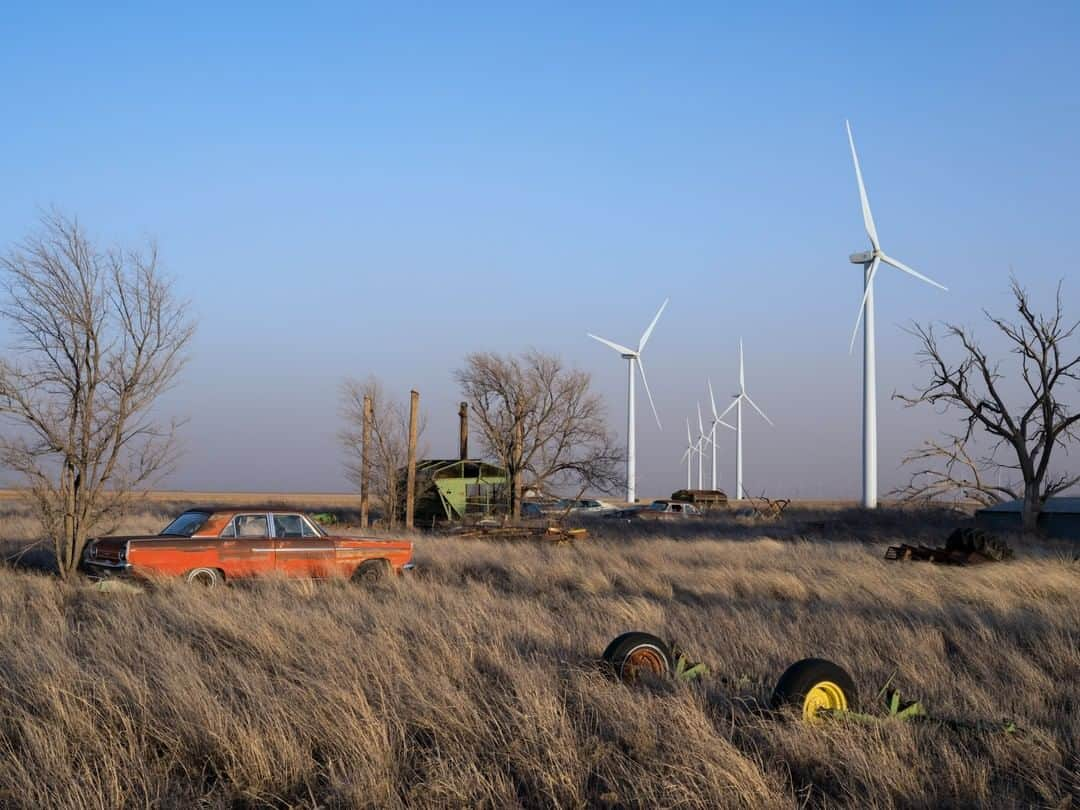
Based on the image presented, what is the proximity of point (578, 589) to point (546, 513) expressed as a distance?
2555 centimetres

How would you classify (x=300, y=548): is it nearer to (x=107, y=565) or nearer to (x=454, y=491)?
(x=107, y=565)

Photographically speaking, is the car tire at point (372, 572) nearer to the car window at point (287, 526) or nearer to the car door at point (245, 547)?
the car window at point (287, 526)

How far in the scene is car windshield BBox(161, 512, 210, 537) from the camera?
14.3 m

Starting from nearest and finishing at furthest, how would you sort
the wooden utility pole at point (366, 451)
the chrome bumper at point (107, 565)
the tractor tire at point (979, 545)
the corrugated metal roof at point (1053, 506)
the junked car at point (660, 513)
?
1. the chrome bumper at point (107, 565)
2. the tractor tire at point (979, 545)
3. the corrugated metal roof at point (1053, 506)
4. the wooden utility pole at point (366, 451)
5. the junked car at point (660, 513)

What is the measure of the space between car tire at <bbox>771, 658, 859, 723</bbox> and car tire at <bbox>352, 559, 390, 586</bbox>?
932 centimetres

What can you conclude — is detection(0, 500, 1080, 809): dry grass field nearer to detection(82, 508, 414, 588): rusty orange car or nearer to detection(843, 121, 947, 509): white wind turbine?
detection(82, 508, 414, 588): rusty orange car

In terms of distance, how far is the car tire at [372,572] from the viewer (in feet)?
49.3

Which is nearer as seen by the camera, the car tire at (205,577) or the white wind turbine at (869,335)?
the car tire at (205,577)

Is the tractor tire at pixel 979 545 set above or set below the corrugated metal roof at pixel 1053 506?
below

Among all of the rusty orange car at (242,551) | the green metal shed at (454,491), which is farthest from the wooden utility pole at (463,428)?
the rusty orange car at (242,551)

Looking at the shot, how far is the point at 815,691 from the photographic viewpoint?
6434mm

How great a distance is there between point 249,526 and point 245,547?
20.8 inches

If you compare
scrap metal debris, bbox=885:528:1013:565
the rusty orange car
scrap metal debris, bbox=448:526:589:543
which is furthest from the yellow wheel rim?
scrap metal debris, bbox=448:526:589:543

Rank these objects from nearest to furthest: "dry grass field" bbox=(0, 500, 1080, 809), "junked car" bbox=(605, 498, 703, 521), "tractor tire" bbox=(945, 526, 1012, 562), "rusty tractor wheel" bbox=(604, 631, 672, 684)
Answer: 1. "dry grass field" bbox=(0, 500, 1080, 809)
2. "rusty tractor wheel" bbox=(604, 631, 672, 684)
3. "tractor tire" bbox=(945, 526, 1012, 562)
4. "junked car" bbox=(605, 498, 703, 521)
